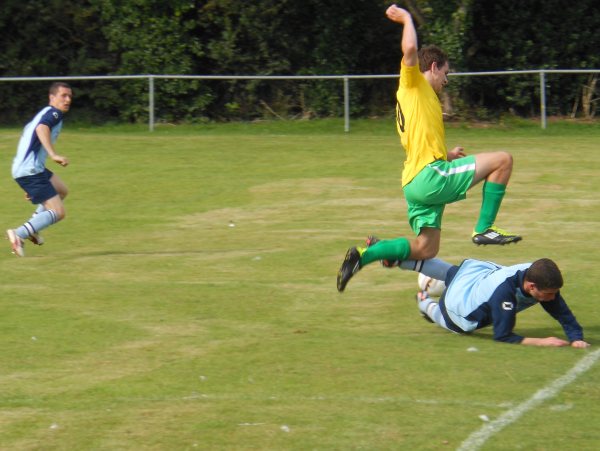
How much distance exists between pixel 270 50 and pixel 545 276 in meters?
20.1

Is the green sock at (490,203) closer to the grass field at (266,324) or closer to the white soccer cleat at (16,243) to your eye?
the grass field at (266,324)

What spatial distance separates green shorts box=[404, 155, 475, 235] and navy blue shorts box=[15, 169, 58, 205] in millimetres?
5384

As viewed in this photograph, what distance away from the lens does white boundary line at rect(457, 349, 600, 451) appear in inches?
250

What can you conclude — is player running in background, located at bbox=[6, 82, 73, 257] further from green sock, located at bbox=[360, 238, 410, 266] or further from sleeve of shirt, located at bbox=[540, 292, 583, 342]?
sleeve of shirt, located at bbox=[540, 292, 583, 342]

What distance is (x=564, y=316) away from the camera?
8383 mm

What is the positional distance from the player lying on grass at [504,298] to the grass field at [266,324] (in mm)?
144

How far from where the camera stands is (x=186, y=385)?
24.8ft

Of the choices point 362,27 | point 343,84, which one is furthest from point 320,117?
point 362,27

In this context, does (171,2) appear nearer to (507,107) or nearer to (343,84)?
(343,84)

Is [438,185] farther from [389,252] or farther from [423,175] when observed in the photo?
[389,252]

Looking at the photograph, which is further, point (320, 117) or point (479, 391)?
point (320, 117)

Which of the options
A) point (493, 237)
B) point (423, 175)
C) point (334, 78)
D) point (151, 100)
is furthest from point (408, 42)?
point (151, 100)

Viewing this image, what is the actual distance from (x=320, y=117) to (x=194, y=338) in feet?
57.7

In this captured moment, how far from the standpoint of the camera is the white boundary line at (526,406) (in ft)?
20.8
